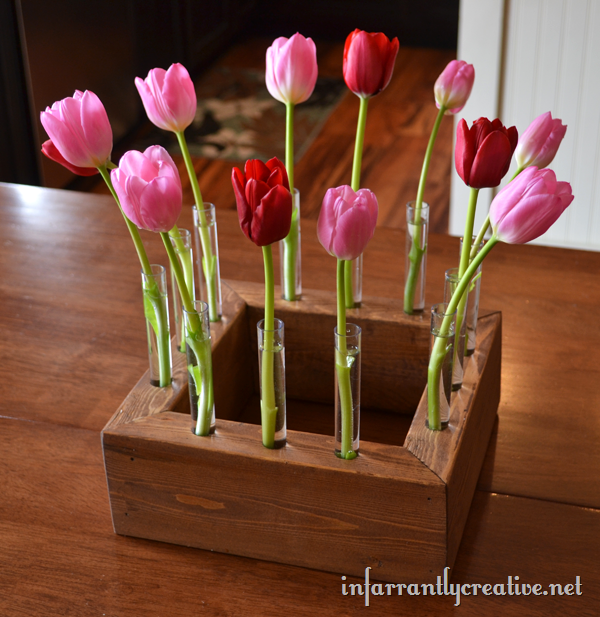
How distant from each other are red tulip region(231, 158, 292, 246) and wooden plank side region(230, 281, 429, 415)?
0.34m

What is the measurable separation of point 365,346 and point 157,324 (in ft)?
0.79

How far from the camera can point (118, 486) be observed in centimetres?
72

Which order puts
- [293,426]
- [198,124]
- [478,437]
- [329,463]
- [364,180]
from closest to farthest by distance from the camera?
[329,463] → [478,437] → [293,426] → [364,180] → [198,124]

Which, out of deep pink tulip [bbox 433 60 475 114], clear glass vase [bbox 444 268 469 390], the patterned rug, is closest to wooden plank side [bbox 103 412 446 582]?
clear glass vase [bbox 444 268 469 390]

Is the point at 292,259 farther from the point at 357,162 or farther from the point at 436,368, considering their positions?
the point at 436,368

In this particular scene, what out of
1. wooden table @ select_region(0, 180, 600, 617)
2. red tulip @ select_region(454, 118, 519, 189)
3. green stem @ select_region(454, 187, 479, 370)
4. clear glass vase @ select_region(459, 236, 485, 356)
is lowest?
wooden table @ select_region(0, 180, 600, 617)

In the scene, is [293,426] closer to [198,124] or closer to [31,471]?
[31,471]

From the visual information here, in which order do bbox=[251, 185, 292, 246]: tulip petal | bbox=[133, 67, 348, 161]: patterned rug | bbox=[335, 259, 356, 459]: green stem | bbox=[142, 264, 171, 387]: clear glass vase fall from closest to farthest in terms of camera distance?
bbox=[251, 185, 292, 246]: tulip petal < bbox=[335, 259, 356, 459]: green stem < bbox=[142, 264, 171, 387]: clear glass vase < bbox=[133, 67, 348, 161]: patterned rug

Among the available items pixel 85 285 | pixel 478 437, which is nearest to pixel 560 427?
pixel 478 437

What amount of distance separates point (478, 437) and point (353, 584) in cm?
19

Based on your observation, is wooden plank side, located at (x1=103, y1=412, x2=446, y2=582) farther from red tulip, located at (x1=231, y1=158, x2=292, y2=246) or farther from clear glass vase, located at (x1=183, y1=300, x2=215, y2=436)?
red tulip, located at (x1=231, y1=158, x2=292, y2=246)

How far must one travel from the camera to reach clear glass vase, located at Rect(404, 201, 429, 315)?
85 centimetres

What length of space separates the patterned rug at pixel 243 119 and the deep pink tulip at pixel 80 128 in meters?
2.97

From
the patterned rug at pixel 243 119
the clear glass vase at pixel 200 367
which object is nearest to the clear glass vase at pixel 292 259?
the clear glass vase at pixel 200 367
